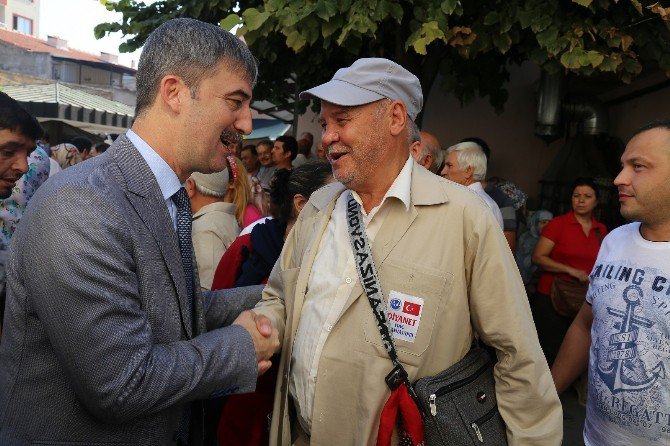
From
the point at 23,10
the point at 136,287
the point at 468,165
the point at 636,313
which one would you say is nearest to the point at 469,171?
the point at 468,165

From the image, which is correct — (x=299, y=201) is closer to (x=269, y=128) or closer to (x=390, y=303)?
(x=390, y=303)

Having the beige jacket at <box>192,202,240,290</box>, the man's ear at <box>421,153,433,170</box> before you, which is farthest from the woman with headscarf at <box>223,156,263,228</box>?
the man's ear at <box>421,153,433,170</box>

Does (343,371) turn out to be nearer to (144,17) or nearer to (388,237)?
(388,237)

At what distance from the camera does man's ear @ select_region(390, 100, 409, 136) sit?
2.35m

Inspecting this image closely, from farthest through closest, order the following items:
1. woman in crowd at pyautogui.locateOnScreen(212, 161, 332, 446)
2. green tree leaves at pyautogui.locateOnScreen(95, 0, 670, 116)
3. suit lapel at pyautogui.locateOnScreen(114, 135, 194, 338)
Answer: green tree leaves at pyautogui.locateOnScreen(95, 0, 670, 116)
woman in crowd at pyautogui.locateOnScreen(212, 161, 332, 446)
suit lapel at pyautogui.locateOnScreen(114, 135, 194, 338)

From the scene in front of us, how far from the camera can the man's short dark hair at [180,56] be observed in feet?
6.09

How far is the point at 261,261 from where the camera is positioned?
323 cm

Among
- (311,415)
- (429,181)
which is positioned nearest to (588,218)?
(429,181)

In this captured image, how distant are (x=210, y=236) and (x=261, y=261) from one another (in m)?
0.63

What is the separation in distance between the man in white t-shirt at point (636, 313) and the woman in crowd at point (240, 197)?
2333 millimetres

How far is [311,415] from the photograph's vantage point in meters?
2.19

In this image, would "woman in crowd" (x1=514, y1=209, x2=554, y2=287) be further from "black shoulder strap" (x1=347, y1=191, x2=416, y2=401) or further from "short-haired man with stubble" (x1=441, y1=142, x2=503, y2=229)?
"black shoulder strap" (x1=347, y1=191, x2=416, y2=401)

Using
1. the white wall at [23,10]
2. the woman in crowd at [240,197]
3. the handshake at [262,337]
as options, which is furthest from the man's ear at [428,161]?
the white wall at [23,10]

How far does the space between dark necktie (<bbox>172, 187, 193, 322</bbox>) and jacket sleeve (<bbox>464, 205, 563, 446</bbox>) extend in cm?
92
